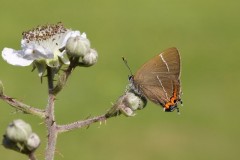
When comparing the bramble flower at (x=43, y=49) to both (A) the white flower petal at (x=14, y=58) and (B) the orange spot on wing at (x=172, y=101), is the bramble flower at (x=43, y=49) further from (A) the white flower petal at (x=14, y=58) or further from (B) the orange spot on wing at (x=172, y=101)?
(B) the orange spot on wing at (x=172, y=101)

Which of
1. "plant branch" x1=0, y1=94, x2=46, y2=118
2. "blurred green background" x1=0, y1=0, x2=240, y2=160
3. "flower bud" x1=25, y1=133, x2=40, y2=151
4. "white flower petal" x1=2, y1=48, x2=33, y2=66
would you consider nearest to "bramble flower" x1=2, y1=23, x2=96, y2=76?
"white flower petal" x1=2, y1=48, x2=33, y2=66

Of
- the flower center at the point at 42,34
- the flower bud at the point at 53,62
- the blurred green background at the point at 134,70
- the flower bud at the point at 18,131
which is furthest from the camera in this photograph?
the blurred green background at the point at 134,70

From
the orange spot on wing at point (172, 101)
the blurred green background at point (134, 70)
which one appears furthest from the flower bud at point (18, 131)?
the blurred green background at point (134, 70)

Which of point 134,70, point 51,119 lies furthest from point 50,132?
point 134,70

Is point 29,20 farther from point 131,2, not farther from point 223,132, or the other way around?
point 223,132

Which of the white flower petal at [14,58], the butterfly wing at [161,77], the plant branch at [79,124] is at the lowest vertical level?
the plant branch at [79,124]

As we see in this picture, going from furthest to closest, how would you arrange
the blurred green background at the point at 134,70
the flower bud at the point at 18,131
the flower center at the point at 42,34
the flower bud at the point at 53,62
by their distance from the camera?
the blurred green background at the point at 134,70
the flower center at the point at 42,34
the flower bud at the point at 53,62
the flower bud at the point at 18,131

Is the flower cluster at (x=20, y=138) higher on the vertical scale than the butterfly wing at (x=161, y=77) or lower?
lower
